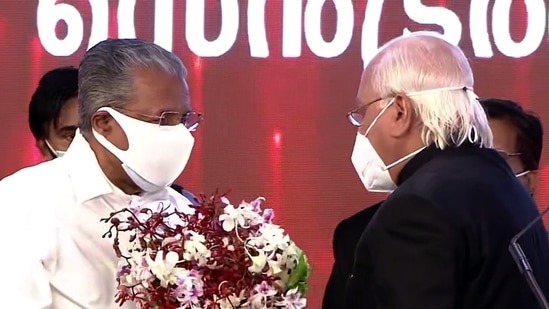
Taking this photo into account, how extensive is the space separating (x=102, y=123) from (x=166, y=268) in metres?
0.48

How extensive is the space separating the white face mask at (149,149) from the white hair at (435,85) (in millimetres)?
441

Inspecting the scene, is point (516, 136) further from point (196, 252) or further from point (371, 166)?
point (196, 252)

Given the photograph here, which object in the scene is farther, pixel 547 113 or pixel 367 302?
pixel 547 113

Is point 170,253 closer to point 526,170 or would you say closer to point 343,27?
point 526,170

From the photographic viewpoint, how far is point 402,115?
188 centimetres

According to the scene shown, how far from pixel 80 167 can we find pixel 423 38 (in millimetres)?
742

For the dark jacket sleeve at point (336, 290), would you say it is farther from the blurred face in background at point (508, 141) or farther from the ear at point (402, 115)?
the blurred face in background at point (508, 141)

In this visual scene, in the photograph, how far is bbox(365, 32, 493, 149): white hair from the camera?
1.84 metres

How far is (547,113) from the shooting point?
3.14 meters

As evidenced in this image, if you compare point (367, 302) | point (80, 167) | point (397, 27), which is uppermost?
point (397, 27)

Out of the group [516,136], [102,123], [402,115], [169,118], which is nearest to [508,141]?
[516,136]

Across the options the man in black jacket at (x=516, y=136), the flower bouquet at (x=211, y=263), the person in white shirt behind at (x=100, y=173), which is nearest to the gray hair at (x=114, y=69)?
the person in white shirt behind at (x=100, y=173)

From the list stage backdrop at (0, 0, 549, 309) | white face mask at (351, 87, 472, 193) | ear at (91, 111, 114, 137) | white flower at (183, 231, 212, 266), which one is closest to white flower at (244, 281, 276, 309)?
white flower at (183, 231, 212, 266)

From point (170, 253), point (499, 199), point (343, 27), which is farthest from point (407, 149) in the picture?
point (343, 27)
